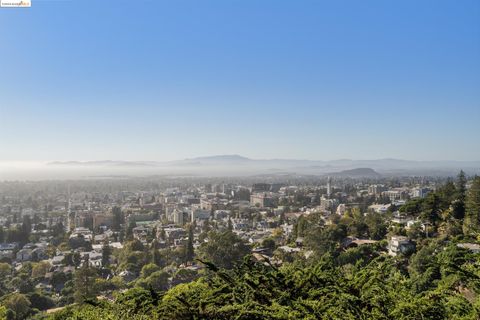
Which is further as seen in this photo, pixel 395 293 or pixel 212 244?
pixel 212 244

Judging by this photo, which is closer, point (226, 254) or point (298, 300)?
point (298, 300)

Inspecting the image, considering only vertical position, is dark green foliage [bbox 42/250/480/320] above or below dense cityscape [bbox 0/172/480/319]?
above

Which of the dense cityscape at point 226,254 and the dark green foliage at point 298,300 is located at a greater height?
the dark green foliage at point 298,300

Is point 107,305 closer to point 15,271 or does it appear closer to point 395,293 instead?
point 395,293

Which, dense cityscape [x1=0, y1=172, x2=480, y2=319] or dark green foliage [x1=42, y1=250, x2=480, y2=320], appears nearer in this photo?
dark green foliage [x1=42, y1=250, x2=480, y2=320]

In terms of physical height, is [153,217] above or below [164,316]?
below

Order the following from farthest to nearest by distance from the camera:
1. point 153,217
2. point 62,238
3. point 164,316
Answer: point 153,217 → point 62,238 → point 164,316

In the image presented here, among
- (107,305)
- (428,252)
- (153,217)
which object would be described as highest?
(107,305)

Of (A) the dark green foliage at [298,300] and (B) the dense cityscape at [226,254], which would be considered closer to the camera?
(A) the dark green foliage at [298,300]

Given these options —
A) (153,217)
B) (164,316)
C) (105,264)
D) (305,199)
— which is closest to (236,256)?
(105,264)

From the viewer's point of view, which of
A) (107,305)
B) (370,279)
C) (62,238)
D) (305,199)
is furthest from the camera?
(305,199)

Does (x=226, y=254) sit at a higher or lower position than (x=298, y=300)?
lower
